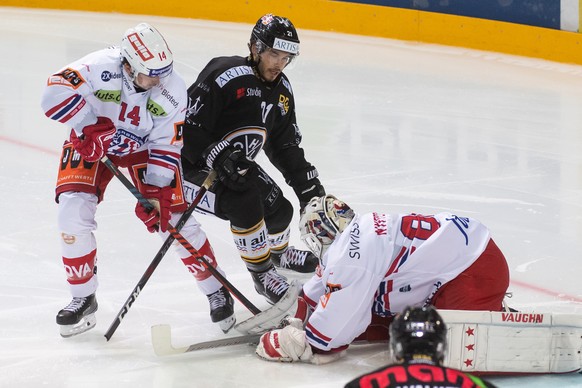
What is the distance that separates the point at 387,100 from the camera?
7.16 meters

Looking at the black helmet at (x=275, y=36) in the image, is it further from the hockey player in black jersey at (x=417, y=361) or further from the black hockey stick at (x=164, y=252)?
the hockey player in black jersey at (x=417, y=361)

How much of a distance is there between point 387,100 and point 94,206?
374 cm

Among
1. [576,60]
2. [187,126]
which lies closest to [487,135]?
[576,60]

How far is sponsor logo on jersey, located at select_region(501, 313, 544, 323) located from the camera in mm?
3344

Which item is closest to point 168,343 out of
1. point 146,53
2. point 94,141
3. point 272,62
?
point 94,141

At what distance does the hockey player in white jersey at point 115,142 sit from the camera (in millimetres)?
3594

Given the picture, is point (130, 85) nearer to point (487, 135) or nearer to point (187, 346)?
point (187, 346)

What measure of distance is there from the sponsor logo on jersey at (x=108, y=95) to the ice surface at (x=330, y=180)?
79cm

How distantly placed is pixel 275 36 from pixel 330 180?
62.1 inches

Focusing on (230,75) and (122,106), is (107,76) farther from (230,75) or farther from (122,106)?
(230,75)

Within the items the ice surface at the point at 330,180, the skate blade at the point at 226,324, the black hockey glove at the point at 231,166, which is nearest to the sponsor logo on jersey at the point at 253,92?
the black hockey glove at the point at 231,166

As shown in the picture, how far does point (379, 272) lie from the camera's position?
3363 millimetres

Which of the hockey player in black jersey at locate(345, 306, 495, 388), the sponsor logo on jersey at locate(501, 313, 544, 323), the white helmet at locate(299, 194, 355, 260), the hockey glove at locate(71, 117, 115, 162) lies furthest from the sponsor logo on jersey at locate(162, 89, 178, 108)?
the hockey player in black jersey at locate(345, 306, 495, 388)

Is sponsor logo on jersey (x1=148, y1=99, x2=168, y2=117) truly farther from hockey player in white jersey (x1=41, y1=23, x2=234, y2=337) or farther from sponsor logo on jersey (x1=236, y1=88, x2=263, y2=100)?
sponsor logo on jersey (x1=236, y1=88, x2=263, y2=100)
